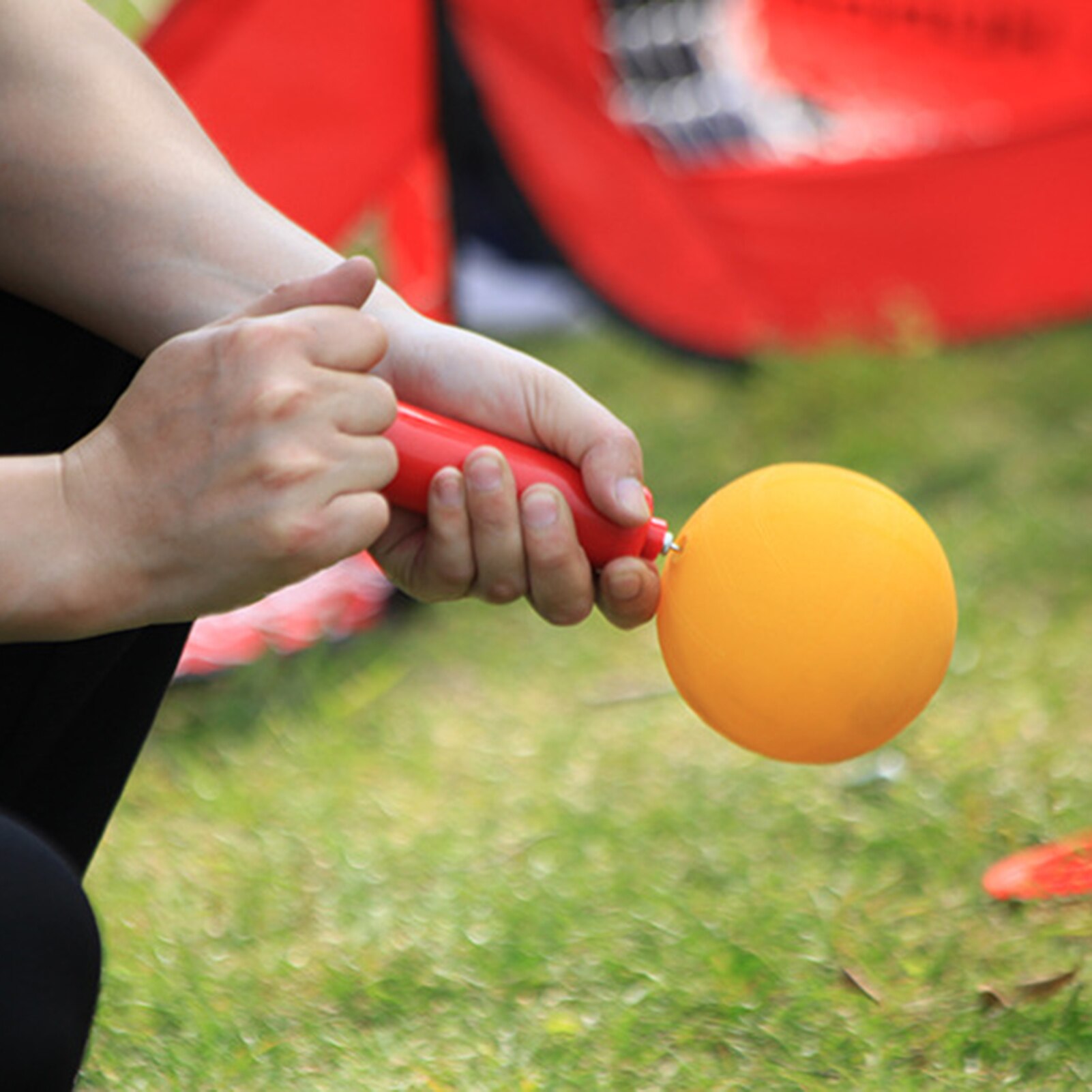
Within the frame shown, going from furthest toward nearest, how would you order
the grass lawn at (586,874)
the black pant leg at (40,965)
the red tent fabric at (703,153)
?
1. the red tent fabric at (703,153)
2. the grass lawn at (586,874)
3. the black pant leg at (40,965)

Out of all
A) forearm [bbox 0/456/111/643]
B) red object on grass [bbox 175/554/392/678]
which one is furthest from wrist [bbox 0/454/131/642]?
red object on grass [bbox 175/554/392/678]

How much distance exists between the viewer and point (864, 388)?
201 centimetres

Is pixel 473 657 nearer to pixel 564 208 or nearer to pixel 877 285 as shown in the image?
pixel 564 208

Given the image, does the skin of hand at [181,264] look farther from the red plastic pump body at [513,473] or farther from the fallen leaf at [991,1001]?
the fallen leaf at [991,1001]

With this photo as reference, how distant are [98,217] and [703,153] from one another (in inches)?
57.4

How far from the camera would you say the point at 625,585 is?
79cm

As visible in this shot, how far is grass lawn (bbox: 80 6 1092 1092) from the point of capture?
965 mm

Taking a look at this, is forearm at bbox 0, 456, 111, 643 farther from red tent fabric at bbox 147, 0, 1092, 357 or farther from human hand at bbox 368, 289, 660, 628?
red tent fabric at bbox 147, 0, 1092, 357

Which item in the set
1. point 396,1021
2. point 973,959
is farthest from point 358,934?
point 973,959

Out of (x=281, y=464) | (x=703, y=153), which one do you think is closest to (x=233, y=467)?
(x=281, y=464)

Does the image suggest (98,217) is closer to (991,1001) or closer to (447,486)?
(447,486)

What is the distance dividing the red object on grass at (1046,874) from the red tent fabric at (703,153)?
931 mm

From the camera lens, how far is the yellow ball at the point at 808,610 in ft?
2.55

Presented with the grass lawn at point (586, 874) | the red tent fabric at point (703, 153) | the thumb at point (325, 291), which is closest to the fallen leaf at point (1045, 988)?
the grass lawn at point (586, 874)
